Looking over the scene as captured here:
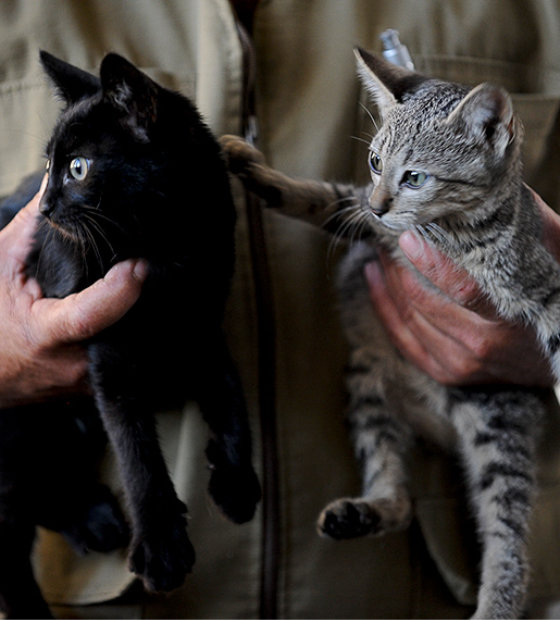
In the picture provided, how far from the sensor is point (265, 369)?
1100 mm

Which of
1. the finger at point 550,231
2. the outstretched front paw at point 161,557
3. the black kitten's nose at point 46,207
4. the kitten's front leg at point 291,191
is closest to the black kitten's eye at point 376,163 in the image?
the kitten's front leg at point 291,191

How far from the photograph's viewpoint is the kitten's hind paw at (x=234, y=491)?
89cm

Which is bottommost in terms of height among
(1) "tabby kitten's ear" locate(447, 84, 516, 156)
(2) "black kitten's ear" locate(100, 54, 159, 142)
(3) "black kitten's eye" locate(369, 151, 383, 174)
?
(3) "black kitten's eye" locate(369, 151, 383, 174)

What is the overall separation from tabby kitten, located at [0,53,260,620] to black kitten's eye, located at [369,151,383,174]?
0.27 meters

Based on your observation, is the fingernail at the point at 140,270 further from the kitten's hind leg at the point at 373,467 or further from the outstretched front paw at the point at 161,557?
the kitten's hind leg at the point at 373,467

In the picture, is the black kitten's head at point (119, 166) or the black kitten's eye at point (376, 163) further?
the black kitten's eye at point (376, 163)

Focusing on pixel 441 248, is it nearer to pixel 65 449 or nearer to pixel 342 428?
pixel 342 428

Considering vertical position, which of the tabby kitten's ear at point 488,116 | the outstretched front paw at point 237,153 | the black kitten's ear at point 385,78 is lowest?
the outstretched front paw at point 237,153

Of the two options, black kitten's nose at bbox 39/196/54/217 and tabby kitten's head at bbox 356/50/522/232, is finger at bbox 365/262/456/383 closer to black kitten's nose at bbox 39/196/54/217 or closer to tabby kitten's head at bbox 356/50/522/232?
tabby kitten's head at bbox 356/50/522/232

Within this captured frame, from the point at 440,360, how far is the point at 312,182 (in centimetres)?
45

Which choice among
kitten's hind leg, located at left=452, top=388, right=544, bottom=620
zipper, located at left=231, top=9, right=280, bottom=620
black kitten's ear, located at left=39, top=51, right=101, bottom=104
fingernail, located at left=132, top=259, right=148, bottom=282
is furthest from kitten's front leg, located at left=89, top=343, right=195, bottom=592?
kitten's hind leg, located at left=452, top=388, right=544, bottom=620

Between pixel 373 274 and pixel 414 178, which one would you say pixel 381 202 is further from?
pixel 373 274

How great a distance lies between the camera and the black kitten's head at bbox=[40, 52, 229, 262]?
0.84 meters

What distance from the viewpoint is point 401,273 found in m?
1.23
